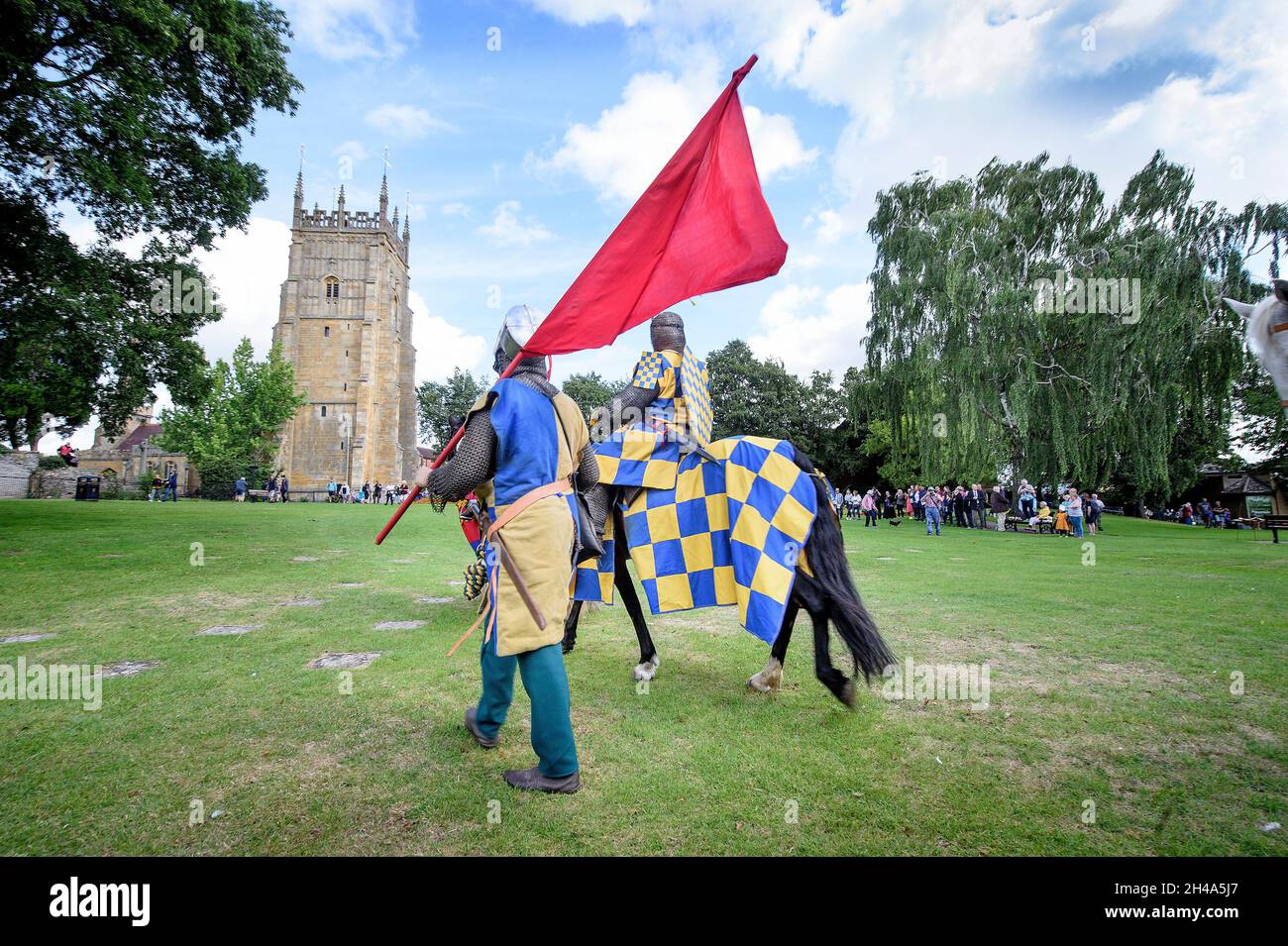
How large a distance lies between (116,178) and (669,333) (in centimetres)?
1087

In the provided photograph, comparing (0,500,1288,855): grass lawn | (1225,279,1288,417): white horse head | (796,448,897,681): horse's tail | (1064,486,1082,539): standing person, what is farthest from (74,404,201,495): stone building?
(1225,279,1288,417): white horse head

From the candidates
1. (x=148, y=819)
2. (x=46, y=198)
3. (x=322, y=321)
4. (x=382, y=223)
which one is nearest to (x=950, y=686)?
(x=148, y=819)

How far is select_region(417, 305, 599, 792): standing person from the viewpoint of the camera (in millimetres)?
2744

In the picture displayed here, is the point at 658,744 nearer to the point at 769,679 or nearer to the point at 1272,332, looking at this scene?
the point at 769,679

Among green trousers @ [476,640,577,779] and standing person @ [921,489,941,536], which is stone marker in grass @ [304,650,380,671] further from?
standing person @ [921,489,941,536]

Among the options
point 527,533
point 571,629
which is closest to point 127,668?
point 571,629

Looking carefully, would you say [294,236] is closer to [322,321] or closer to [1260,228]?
[322,321]

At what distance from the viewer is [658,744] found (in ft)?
10.4

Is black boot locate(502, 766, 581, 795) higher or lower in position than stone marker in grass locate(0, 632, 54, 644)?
higher

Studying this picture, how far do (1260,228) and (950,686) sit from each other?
990 inches

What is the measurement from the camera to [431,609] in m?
6.50

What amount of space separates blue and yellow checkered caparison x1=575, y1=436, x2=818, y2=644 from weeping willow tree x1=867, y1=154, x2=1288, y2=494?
70.9ft

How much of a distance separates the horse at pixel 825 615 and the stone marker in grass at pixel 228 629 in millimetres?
3569

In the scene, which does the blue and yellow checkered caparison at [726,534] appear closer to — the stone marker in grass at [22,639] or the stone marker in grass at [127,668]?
the stone marker in grass at [127,668]
